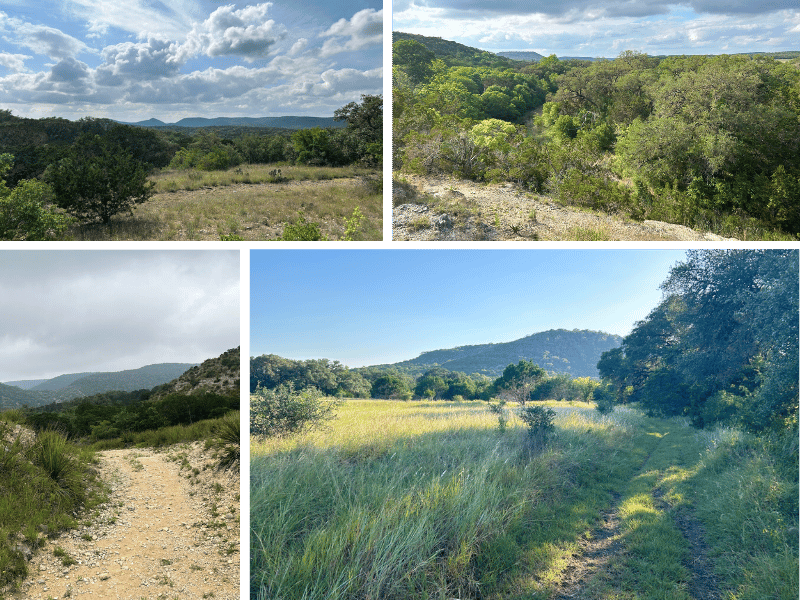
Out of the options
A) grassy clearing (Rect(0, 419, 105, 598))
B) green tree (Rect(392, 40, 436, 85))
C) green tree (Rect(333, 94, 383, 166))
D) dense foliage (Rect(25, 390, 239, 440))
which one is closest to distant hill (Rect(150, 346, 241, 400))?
dense foliage (Rect(25, 390, 239, 440))

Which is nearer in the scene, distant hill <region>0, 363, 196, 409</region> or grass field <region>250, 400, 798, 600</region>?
grass field <region>250, 400, 798, 600</region>

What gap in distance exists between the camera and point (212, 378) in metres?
5.52

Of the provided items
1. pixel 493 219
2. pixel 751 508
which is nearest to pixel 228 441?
pixel 493 219

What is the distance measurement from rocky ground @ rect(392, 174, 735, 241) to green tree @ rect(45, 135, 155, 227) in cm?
359

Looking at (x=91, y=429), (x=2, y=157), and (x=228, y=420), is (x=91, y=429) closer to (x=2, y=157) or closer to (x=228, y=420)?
(x=228, y=420)

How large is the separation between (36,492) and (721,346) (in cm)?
811

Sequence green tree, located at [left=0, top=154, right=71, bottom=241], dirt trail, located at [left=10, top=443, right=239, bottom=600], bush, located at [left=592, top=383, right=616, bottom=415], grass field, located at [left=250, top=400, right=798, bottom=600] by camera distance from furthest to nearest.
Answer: green tree, located at [left=0, top=154, right=71, bottom=241] < bush, located at [left=592, top=383, right=616, bottom=415] < dirt trail, located at [left=10, top=443, right=239, bottom=600] < grass field, located at [left=250, top=400, right=798, bottom=600]

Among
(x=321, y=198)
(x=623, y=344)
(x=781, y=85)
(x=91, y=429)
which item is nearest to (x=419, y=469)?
(x=623, y=344)

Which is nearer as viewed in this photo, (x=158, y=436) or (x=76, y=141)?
(x=76, y=141)

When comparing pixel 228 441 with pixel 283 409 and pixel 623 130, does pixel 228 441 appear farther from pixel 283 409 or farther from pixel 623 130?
pixel 623 130

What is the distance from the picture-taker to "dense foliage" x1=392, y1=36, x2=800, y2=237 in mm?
6195

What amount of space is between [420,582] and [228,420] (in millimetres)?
3684

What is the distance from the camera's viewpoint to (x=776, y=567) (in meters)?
3.78

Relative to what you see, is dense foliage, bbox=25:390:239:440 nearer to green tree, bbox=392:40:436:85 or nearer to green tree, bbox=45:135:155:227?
green tree, bbox=45:135:155:227
